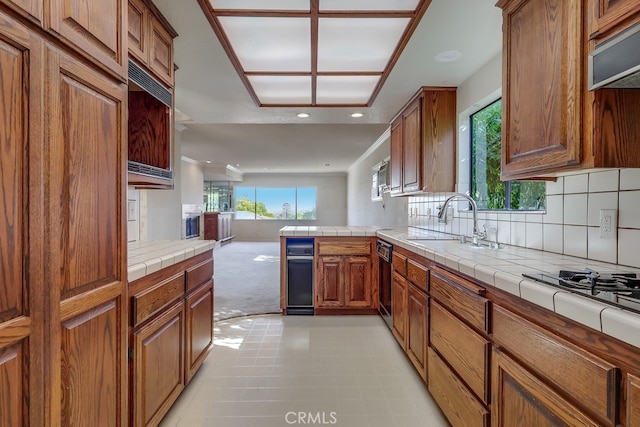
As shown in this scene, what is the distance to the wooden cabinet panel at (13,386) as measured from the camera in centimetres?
76

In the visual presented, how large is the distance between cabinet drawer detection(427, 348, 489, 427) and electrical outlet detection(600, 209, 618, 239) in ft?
3.05

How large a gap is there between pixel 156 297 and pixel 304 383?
1.17 metres

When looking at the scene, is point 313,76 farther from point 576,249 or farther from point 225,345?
point 225,345

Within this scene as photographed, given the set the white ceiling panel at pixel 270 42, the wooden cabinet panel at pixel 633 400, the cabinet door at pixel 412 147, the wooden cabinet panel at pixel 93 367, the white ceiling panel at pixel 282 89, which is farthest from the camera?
the cabinet door at pixel 412 147

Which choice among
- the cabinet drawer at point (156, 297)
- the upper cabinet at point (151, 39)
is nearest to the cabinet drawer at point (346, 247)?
the cabinet drawer at point (156, 297)

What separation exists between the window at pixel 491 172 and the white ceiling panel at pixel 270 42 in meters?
1.52

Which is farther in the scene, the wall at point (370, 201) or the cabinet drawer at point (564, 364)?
the wall at point (370, 201)

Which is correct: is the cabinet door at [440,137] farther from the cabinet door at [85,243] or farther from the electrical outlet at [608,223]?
the cabinet door at [85,243]

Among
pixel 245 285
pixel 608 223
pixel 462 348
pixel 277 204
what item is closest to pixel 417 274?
pixel 462 348

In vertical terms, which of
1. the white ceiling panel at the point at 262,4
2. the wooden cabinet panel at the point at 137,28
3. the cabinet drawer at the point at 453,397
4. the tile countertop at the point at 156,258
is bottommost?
the cabinet drawer at the point at 453,397

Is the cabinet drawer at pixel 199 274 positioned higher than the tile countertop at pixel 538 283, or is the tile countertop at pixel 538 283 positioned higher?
the tile countertop at pixel 538 283

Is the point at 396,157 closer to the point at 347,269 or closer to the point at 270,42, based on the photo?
the point at 347,269

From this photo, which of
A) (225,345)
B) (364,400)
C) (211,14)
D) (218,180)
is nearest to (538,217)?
(364,400)

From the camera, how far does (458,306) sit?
155 centimetres
